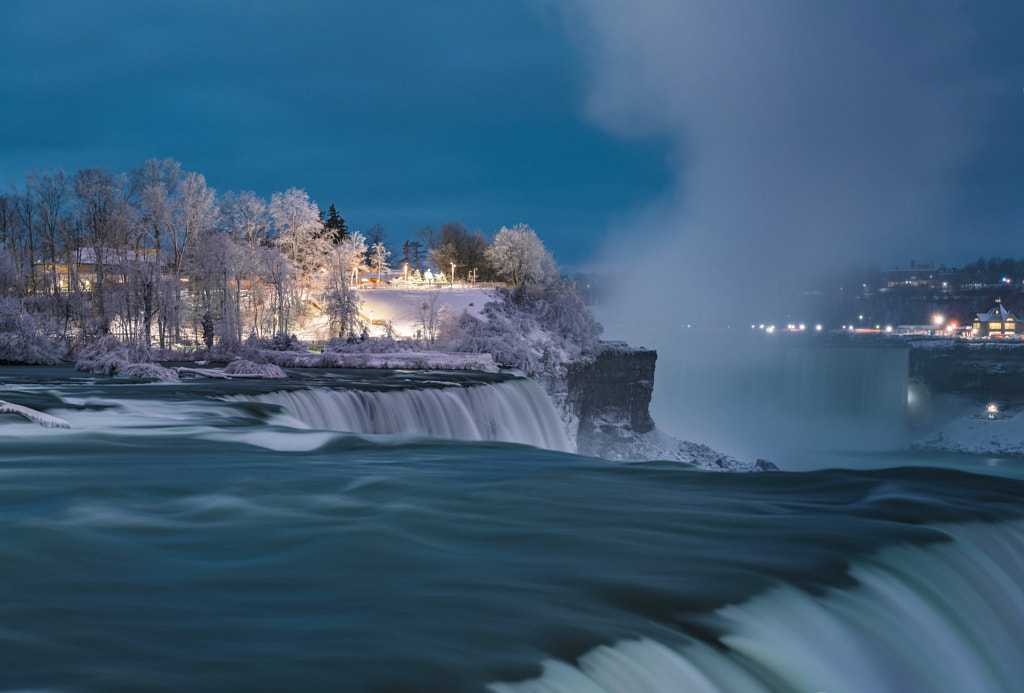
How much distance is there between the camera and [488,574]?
6.05m

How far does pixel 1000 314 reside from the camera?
103438 mm

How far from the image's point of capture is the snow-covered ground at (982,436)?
63906 mm

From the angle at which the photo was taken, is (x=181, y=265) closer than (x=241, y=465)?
No

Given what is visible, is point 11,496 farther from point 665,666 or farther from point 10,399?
point 10,399

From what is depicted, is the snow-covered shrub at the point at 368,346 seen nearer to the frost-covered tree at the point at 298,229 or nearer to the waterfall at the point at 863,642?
the waterfall at the point at 863,642

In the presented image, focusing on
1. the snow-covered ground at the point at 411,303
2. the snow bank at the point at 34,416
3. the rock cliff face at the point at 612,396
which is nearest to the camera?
the snow bank at the point at 34,416

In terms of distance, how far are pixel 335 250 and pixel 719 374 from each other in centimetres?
4628

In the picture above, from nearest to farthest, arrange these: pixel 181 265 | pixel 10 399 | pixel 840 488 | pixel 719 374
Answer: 1. pixel 840 488
2. pixel 10 399
3. pixel 181 265
4. pixel 719 374

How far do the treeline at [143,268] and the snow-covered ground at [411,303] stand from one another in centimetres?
370

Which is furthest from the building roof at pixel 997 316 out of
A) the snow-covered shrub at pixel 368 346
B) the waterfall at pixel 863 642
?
the waterfall at pixel 863 642

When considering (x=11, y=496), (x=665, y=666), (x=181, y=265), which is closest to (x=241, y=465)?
(x=11, y=496)

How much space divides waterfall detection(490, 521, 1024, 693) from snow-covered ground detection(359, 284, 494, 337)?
49.9 metres

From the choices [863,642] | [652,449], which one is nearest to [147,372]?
[863,642]

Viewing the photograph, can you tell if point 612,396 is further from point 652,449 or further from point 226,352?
point 226,352
